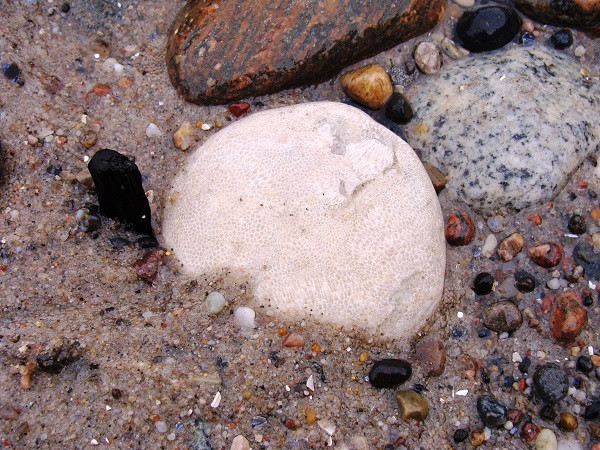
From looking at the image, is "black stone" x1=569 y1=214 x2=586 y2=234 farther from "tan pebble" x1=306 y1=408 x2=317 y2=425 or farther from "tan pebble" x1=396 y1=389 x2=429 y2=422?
"tan pebble" x1=306 y1=408 x2=317 y2=425

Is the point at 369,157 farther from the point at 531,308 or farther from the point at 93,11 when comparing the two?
the point at 93,11

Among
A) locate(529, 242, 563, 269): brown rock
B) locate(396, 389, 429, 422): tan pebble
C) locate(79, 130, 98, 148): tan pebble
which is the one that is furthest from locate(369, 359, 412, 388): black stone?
locate(79, 130, 98, 148): tan pebble

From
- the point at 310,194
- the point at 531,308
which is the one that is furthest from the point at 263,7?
the point at 531,308

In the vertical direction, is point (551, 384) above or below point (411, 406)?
below

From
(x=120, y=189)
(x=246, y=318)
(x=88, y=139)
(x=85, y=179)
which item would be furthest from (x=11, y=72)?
(x=246, y=318)

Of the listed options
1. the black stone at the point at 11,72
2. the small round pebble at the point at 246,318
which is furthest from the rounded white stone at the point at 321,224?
the black stone at the point at 11,72

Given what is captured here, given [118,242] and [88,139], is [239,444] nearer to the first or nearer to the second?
[118,242]
